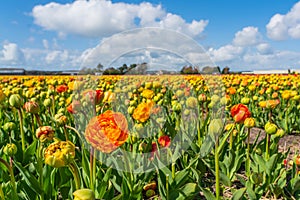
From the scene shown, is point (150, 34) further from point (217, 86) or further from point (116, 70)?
point (217, 86)

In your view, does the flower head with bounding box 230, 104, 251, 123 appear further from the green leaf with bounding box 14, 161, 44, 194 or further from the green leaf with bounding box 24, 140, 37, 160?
the green leaf with bounding box 24, 140, 37, 160

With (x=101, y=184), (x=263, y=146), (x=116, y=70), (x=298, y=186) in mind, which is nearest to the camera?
(x=101, y=184)

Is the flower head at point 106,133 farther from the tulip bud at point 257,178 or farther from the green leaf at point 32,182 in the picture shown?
the tulip bud at point 257,178

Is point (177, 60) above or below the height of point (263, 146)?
above

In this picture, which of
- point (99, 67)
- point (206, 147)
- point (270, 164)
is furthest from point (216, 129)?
point (99, 67)

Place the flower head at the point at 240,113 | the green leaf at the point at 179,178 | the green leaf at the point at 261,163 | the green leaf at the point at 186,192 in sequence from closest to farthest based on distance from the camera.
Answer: the green leaf at the point at 186,192, the green leaf at the point at 179,178, the flower head at the point at 240,113, the green leaf at the point at 261,163

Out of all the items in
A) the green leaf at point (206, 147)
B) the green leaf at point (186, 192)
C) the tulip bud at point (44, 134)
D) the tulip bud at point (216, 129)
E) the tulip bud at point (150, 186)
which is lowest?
the tulip bud at point (150, 186)

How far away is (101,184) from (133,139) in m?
0.65

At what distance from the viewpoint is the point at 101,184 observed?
1.47m

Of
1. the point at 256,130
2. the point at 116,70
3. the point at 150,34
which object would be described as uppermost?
the point at 150,34

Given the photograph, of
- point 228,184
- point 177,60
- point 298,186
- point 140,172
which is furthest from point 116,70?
point 298,186

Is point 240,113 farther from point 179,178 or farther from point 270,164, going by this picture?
point 179,178

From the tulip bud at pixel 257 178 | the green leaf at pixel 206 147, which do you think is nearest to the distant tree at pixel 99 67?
the green leaf at pixel 206 147

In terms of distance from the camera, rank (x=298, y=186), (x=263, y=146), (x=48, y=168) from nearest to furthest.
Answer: (x=48, y=168) < (x=298, y=186) < (x=263, y=146)
